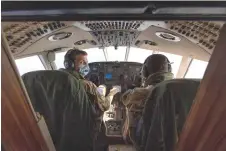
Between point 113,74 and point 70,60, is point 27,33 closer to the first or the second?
point 70,60

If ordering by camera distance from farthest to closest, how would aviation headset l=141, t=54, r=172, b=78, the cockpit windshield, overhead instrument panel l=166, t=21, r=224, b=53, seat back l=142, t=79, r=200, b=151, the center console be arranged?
the center console → the cockpit windshield → aviation headset l=141, t=54, r=172, b=78 → overhead instrument panel l=166, t=21, r=224, b=53 → seat back l=142, t=79, r=200, b=151

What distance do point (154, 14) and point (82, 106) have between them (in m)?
1.47

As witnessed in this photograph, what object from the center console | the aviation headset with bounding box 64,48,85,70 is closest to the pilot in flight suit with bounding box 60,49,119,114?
the aviation headset with bounding box 64,48,85,70

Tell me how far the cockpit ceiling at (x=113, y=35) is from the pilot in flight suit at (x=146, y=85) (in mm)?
276

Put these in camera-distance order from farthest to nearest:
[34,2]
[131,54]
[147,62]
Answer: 1. [131,54]
2. [147,62]
3. [34,2]

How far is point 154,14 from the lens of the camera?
136 centimetres

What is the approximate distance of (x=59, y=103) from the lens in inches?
104

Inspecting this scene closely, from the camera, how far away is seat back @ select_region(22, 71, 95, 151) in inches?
103

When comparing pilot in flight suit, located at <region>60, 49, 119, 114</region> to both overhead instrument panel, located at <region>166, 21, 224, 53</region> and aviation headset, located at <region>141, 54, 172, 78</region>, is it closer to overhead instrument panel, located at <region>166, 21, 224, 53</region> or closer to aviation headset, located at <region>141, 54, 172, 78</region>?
aviation headset, located at <region>141, 54, 172, 78</region>

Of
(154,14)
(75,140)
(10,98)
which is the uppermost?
(154,14)

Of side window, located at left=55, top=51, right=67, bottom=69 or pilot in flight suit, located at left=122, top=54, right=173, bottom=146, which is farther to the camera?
side window, located at left=55, top=51, right=67, bottom=69

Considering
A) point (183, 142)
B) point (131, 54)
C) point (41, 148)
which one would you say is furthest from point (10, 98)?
point (131, 54)

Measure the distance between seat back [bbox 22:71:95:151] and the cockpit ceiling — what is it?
16.7 inches

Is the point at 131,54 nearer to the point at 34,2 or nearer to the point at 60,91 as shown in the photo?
the point at 60,91
